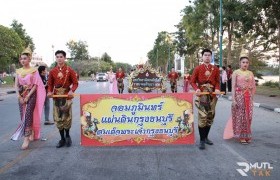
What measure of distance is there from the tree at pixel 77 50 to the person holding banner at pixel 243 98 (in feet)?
379

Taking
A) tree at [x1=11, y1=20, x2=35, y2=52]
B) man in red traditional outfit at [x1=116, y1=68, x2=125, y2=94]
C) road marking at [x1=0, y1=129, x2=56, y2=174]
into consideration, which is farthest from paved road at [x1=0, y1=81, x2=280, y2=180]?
tree at [x1=11, y1=20, x2=35, y2=52]

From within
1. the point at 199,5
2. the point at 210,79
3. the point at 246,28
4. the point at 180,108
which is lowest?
the point at 180,108

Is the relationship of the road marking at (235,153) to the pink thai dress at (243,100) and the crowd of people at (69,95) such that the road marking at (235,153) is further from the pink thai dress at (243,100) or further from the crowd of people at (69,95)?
the pink thai dress at (243,100)

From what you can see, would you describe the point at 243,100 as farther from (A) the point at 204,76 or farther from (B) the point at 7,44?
(B) the point at 7,44

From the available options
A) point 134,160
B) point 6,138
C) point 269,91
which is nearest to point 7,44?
point 269,91

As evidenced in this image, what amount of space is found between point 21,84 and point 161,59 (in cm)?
10211

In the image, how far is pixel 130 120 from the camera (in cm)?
817

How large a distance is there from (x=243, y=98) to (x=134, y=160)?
3056 millimetres

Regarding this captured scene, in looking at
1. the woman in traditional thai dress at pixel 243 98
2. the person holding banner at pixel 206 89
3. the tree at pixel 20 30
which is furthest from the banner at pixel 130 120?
the tree at pixel 20 30

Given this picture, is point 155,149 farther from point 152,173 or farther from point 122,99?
point 152,173

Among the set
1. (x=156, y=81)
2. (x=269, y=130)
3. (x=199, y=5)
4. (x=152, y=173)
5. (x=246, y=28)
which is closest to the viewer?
(x=152, y=173)

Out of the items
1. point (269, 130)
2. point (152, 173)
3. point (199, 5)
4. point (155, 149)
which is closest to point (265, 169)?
point (152, 173)

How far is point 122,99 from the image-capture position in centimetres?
818

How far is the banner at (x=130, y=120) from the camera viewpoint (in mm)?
8141
